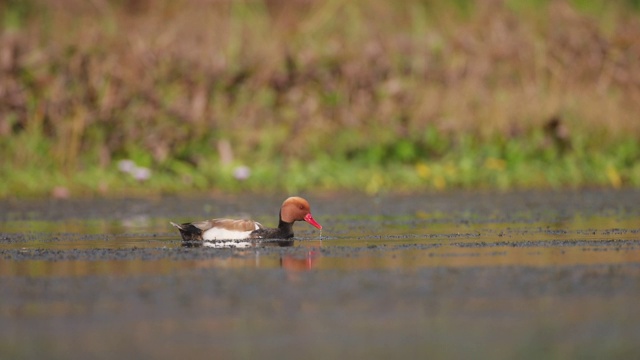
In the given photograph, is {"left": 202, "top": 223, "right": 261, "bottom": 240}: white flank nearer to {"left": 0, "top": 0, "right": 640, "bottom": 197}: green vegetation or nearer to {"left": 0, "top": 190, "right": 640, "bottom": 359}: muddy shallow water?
{"left": 0, "top": 190, "right": 640, "bottom": 359}: muddy shallow water

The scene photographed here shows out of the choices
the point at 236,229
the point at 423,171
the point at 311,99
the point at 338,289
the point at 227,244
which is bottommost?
the point at 338,289

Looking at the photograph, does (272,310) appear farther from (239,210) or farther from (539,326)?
(239,210)

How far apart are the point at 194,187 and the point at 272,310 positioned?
Answer: 9.48 m

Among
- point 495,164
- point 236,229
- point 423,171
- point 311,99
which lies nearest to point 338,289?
point 236,229

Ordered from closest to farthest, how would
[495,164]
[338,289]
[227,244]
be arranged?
1. [338,289]
2. [227,244]
3. [495,164]

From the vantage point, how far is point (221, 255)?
419 inches

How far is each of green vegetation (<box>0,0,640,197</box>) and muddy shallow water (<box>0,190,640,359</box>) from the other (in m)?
3.43

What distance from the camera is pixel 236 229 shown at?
38.3 ft

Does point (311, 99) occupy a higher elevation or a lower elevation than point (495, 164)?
higher

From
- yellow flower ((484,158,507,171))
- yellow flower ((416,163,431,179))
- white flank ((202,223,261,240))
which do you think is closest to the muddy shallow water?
white flank ((202,223,261,240))

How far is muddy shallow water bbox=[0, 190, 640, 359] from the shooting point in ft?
22.7

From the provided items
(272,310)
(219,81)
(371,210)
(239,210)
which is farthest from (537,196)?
(272,310)

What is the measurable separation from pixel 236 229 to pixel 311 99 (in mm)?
7788

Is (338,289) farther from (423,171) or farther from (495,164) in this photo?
(495,164)
